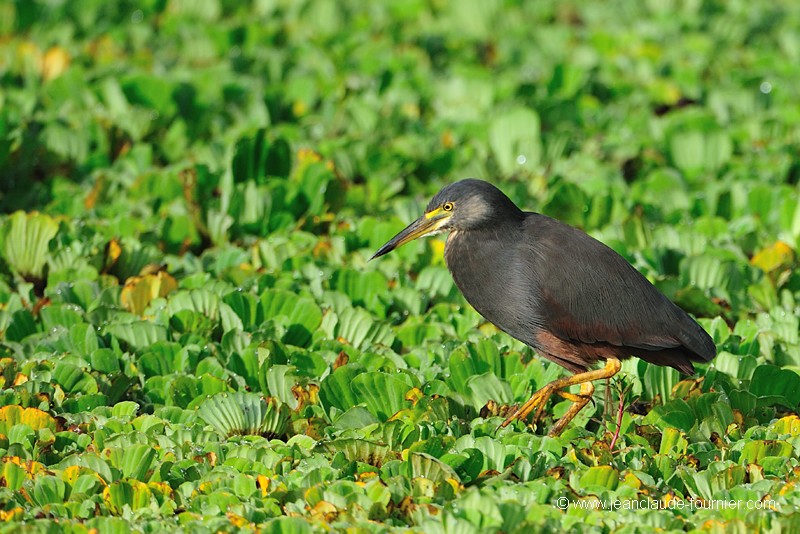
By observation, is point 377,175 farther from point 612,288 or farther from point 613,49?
point 613,49

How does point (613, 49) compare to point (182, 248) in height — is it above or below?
above

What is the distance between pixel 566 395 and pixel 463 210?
2.69ft

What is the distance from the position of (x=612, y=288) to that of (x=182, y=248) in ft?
7.90

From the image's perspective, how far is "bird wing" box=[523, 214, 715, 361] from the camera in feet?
14.2

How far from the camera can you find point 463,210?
182 inches

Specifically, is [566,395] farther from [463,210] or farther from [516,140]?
[516,140]

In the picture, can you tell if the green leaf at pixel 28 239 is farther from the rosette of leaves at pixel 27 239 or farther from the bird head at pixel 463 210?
the bird head at pixel 463 210

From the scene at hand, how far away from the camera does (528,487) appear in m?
3.79

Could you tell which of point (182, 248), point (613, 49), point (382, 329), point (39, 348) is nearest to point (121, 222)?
point (182, 248)

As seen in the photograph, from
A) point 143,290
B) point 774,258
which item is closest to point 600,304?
point 774,258

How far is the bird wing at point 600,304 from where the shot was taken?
4.33m

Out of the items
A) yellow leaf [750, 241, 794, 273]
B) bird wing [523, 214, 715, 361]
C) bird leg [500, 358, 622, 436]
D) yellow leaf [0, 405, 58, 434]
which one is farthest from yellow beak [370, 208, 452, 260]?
yellow leaf [750, 241, 794, 273]

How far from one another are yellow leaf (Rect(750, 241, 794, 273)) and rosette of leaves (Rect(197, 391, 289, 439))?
265cm

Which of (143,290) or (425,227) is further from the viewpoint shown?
(143,290)
